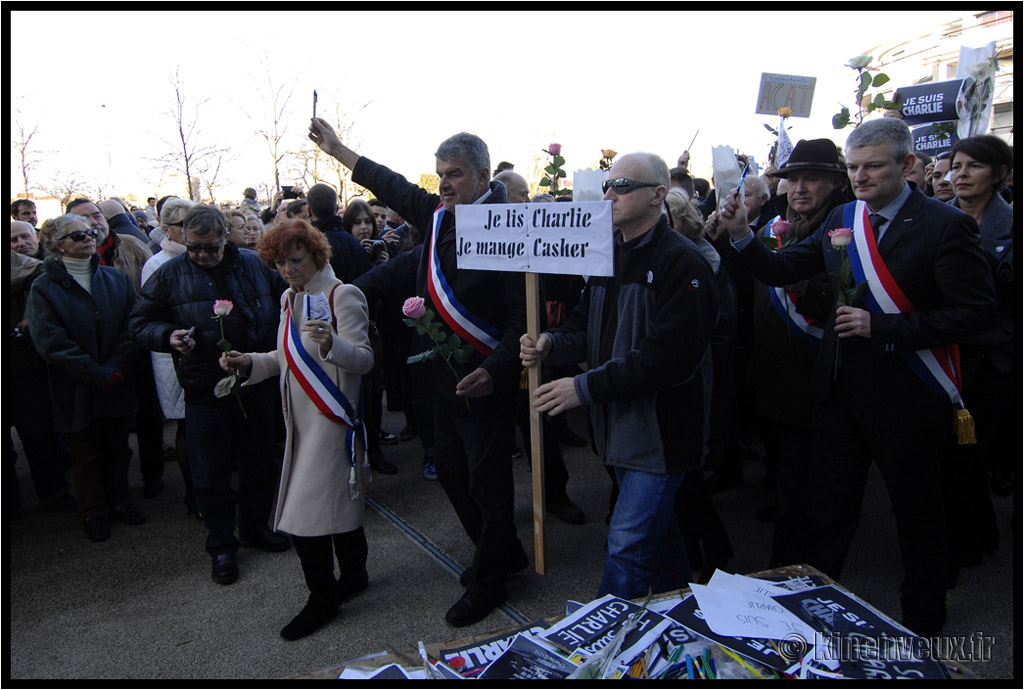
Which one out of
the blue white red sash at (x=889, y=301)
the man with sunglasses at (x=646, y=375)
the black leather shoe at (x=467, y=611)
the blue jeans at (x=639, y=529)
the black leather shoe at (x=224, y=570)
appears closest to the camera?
the man with sunglasses at (x=646, y=375)

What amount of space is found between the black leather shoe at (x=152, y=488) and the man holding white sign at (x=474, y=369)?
277 cm

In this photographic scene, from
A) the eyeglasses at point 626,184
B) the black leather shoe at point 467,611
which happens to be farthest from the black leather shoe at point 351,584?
the eyeglasses at point 626,184

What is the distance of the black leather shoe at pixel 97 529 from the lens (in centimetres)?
452

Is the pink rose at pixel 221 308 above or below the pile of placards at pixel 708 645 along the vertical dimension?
above

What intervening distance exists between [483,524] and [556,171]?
200cm

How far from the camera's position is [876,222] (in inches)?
118

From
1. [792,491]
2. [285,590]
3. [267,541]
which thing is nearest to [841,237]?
[792,491]

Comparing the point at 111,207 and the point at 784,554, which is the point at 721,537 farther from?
the point at 111,207

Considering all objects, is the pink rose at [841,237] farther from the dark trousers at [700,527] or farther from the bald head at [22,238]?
the bald head at [22,238]

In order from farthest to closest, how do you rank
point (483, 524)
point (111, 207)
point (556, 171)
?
point (111, 207) → point (556, 171) → point (483, 524)

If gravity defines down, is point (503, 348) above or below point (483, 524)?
above

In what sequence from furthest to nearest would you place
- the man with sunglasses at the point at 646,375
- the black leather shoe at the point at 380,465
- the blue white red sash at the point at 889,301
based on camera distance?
the black leather shoe at the point at 380,465 → the blue white red sash at the point at 889,301 → the man with sunglasses at the point at 646,375

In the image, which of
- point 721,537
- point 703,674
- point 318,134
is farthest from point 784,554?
point 318,134

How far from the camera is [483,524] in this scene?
349 centimetres
